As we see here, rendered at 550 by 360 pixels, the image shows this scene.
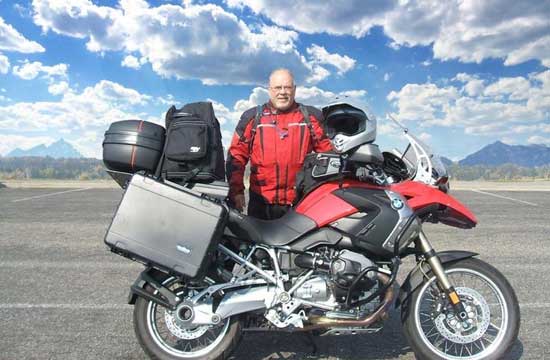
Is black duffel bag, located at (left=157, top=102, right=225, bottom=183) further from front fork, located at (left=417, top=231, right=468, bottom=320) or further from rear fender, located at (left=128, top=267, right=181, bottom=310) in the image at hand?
front fork, located at (left=417, top=231, right=468, bottom=320)

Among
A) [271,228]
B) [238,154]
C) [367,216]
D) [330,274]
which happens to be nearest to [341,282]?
[330,274]

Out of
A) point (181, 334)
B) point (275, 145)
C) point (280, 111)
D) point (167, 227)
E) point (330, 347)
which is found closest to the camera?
point (167, 227)

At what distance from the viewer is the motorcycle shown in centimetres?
294

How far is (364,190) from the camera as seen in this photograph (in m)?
3.04

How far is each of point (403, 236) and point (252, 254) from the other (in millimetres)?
1009

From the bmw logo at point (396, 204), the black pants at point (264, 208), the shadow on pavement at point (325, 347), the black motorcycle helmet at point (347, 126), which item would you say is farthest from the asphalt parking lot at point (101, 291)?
the black motorcycle helmet at point (347, 126)

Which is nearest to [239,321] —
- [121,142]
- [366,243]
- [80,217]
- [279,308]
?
[279,308]

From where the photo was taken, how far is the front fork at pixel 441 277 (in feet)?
9.80

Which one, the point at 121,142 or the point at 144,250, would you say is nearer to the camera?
the point at 144,250

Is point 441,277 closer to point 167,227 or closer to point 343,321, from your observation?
point 343,321

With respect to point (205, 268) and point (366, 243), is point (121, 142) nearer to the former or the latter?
point (205, 268)

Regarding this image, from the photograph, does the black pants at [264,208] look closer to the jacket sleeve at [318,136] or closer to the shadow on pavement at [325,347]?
the jacket sleeve at [318,136]

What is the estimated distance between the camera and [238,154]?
398 cm

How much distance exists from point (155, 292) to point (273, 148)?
4.96 feet
